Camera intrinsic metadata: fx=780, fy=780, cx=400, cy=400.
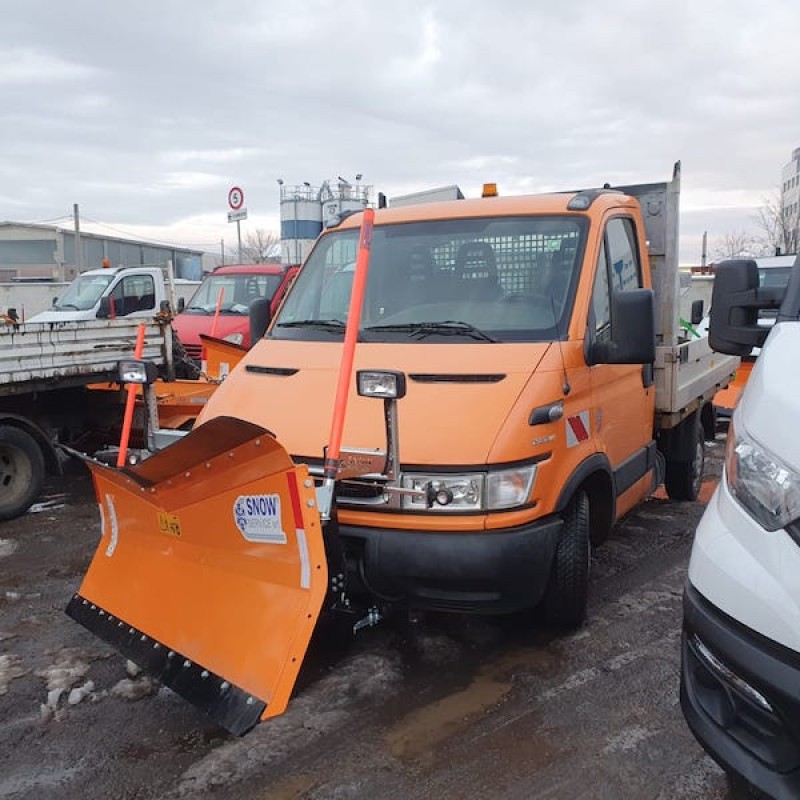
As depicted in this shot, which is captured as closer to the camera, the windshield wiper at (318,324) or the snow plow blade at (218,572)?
the snow plow blade at (218,572)

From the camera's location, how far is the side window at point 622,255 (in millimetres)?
4508

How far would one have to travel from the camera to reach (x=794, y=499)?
207 cm

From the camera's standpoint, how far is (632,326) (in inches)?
152

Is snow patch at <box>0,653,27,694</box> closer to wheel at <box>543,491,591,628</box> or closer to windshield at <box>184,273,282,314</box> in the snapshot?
wheel at <box>543,491,591,628</box>

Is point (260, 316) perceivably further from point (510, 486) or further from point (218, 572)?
point (510, 486)

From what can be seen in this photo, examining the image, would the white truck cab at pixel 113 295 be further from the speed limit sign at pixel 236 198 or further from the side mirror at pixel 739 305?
the side mirror at pixel 739 305

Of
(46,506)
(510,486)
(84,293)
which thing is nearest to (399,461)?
(510,486)

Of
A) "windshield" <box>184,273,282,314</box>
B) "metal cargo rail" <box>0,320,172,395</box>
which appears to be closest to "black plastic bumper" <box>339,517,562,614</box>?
"metal cargo rail" <box>0,320,172,395</box>

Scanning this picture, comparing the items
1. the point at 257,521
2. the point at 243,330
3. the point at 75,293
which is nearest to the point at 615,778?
the point at 257,521

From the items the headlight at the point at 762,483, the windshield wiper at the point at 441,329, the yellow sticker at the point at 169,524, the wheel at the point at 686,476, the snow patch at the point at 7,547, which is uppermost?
the windshield wiper at the point at 441,329

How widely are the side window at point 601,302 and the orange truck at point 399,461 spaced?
0.02 m

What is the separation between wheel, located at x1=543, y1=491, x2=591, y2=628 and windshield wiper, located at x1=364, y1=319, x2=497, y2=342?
3.11 feet

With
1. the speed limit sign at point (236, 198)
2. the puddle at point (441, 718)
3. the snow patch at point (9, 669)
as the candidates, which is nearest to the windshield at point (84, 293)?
the speed limit sign at point (236, 198)

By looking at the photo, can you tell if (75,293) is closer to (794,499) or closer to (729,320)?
(729,320)
